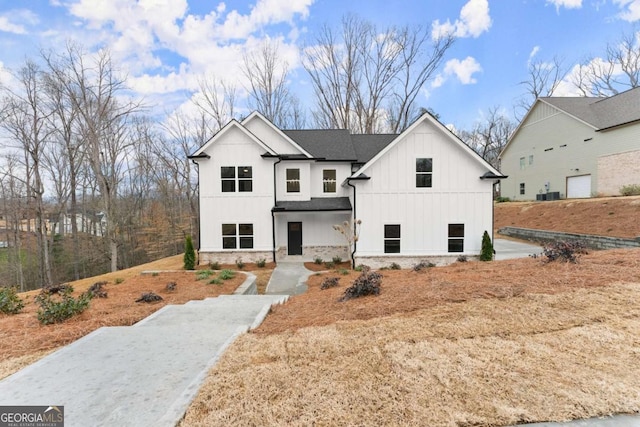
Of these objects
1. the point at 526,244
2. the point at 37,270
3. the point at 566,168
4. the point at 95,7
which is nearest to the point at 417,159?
the point at 526,244

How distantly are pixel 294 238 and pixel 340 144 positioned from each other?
6.41 meters

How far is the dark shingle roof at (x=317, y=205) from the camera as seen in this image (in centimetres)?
1470

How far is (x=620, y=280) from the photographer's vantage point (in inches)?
227

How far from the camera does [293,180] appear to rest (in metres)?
15.9

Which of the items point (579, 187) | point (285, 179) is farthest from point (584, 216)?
point (285, 179)

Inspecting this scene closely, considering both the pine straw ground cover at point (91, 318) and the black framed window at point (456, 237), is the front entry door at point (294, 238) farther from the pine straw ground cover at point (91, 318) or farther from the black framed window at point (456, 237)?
the black framed window at point (456, 237)

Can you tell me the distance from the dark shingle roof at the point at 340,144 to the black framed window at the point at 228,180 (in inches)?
181

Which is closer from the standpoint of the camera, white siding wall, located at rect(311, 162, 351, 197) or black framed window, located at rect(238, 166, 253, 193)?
black framed window, located at rect(238, 166, 253, 193)

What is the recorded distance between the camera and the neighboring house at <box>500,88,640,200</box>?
2077 cm

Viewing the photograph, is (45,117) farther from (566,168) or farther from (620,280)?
(566,168)

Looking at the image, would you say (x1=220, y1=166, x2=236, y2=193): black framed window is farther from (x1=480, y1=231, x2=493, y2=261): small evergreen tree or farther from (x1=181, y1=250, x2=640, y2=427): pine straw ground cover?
(x1=480, y1=231, x2=493, y2=261): small evergreen tree

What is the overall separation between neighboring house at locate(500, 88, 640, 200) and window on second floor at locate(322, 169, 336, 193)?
2141 centimetres

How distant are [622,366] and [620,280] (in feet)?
12.5

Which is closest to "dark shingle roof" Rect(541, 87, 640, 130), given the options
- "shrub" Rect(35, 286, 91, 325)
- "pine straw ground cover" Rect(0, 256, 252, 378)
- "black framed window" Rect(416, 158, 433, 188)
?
"black framed window" Rect(416, 158, 433, 188)
